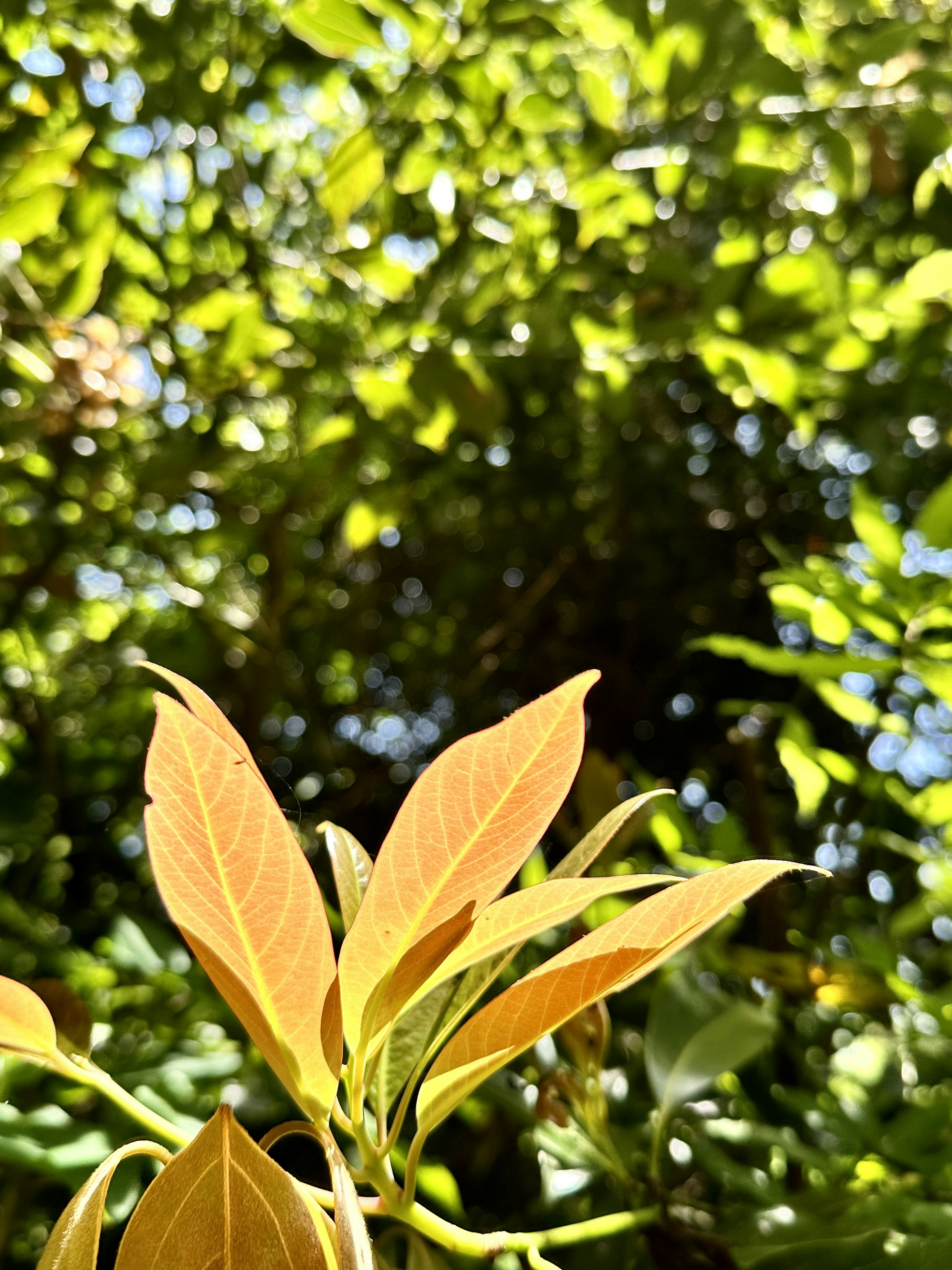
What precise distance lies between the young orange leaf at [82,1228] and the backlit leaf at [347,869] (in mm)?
123

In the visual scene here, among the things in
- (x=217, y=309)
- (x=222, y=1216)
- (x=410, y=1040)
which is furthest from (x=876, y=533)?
(x=217, y=309)

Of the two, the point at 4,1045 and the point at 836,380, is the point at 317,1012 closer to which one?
the point at 4,1045

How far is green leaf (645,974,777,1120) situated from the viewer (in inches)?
22.5

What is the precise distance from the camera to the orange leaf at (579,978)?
12.8 inches

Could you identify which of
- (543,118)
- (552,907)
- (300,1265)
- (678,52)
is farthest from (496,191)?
(300,1265)

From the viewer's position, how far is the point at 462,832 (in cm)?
33

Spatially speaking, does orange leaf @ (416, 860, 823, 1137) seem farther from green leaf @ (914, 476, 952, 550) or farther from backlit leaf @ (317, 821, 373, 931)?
green leaf @ (914, 476, 952, 550)

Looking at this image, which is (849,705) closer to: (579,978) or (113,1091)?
(579,978)

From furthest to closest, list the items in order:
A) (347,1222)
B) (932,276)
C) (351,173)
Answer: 1. (351,173)
2. (932,276)
3. (347,1222)

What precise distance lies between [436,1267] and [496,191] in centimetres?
113

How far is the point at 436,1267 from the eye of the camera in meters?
0.42

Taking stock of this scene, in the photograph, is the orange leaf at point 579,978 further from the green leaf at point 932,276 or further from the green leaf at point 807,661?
the green leaf at point 932,276

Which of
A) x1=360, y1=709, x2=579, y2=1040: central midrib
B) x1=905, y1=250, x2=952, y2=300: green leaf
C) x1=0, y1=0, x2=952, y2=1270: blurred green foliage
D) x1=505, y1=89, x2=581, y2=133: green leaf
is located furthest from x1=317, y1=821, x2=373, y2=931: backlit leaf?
x1=505, y1=89, x2=581, y2=133: green leaf

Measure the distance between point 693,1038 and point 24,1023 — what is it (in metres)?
0.44
